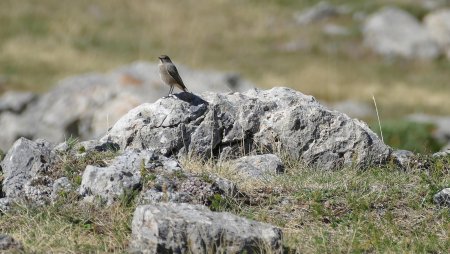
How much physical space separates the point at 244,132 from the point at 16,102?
16.1 m

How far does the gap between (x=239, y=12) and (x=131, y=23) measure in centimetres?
733

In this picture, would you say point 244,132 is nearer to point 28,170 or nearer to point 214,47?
point 28,170

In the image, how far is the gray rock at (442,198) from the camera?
8.41m

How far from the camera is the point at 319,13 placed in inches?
1933

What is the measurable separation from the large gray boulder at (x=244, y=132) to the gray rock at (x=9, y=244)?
2.90 m

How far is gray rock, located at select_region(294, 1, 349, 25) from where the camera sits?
1919 inches

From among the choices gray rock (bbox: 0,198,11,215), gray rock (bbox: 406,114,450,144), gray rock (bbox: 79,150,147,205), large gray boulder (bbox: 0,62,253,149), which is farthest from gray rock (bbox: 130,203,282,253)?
gray rock (bbox: 406,114,450,144)

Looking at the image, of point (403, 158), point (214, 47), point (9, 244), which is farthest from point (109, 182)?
point (214, 47)

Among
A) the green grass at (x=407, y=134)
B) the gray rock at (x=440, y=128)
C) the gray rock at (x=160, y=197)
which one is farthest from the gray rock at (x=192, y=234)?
the gray rock at (x=440, y=128)

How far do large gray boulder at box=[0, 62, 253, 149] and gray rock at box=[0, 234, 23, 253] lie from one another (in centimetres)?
1384

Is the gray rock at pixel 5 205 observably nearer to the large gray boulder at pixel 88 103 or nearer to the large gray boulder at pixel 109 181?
the large gray boulder at pixel 109 181

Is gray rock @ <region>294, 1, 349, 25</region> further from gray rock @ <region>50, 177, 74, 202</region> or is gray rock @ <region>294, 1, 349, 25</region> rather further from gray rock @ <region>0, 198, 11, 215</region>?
gray rock @ <region>0, 198, 11, 215</region>

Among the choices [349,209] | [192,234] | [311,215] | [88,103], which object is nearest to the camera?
[192,234]

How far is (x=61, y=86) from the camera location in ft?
78.5
